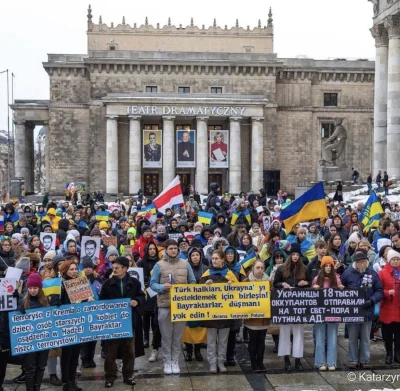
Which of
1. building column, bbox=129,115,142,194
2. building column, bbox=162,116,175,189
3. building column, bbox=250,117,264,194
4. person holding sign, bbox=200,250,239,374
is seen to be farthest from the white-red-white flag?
building column, bbox=250,117,264,194

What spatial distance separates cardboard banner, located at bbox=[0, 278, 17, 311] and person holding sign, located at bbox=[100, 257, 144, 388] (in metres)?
1.34

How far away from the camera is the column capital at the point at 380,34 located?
41225 mm

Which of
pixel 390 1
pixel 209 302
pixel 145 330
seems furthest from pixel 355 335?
pixel 390 1

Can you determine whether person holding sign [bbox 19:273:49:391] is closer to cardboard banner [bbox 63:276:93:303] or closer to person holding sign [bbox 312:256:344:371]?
cardboard banner [bbox 63:276:93:303]

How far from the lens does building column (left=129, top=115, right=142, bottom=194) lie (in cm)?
5397

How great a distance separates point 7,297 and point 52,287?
664mm

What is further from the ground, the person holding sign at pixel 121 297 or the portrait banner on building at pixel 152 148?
the portrait banner on building at pixel 152 148

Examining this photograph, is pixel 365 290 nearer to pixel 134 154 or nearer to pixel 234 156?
pixel 234 156

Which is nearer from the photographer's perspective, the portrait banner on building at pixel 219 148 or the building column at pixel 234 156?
the portrait banner on building at pixel 219 148

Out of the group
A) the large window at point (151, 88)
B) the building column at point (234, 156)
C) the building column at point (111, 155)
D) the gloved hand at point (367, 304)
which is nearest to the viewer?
the gloved hand at point (367, 304)

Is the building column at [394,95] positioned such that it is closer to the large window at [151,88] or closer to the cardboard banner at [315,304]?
the large window at [151,88]

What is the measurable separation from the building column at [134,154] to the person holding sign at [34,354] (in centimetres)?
4453

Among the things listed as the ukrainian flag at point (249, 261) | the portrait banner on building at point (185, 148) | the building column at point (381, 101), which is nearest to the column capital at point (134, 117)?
the portrait banner on building at point (185, 148)

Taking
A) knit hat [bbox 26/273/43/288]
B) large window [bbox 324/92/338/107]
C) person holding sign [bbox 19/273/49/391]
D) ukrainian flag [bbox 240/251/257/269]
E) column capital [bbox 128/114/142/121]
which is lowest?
person holding sign [bbox 19/273/49/391]
